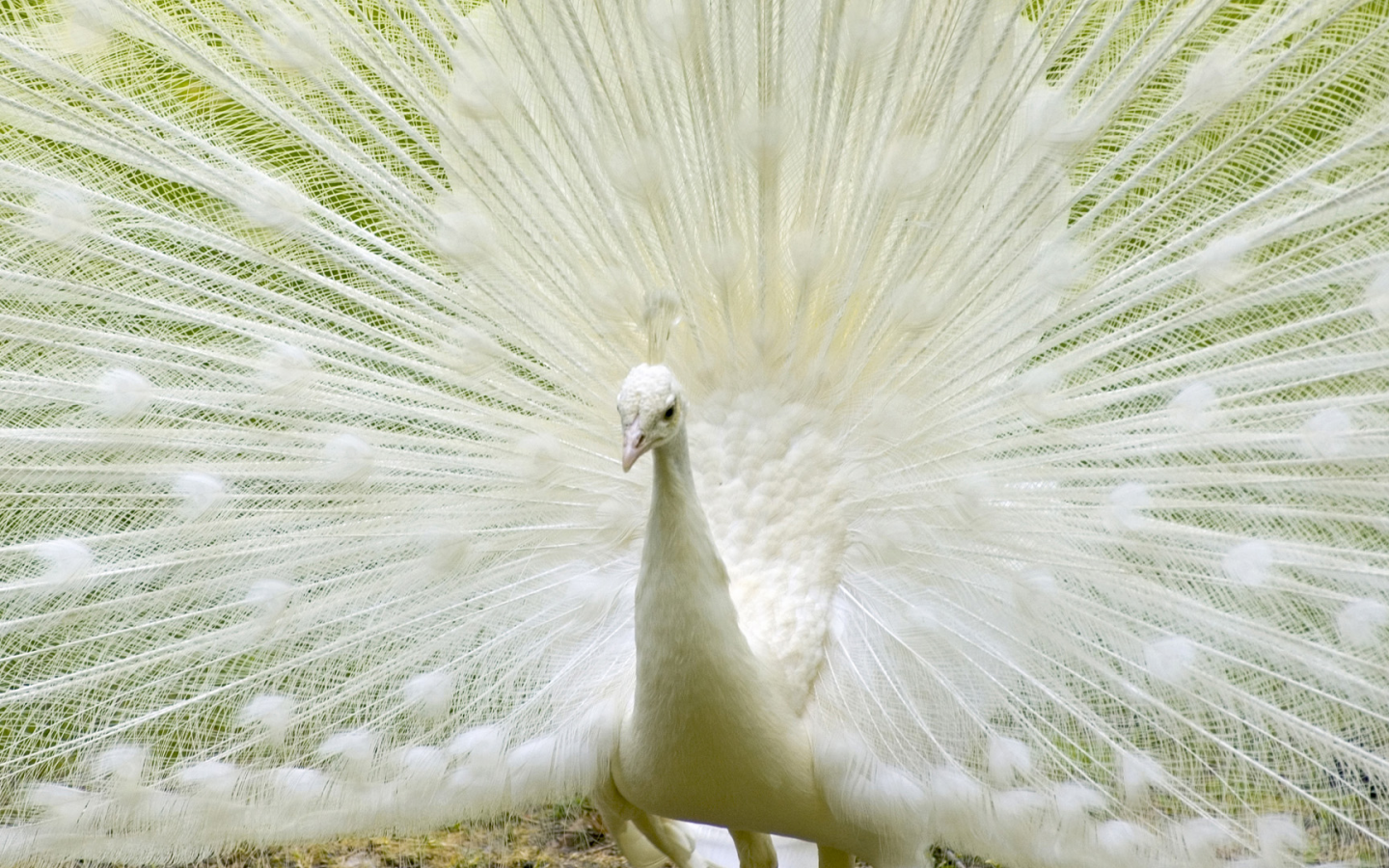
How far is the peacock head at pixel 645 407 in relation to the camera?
198 cm

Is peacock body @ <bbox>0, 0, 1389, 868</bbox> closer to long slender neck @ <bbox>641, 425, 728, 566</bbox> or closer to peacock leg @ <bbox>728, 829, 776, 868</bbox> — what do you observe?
long slender neck @ <bbox>641, 425, 728, 566</bbox>

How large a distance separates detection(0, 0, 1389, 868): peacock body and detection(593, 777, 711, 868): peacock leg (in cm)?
8

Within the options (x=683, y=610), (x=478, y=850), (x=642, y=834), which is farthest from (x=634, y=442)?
(x=478, y=850)

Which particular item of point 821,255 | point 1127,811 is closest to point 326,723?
point 821,255

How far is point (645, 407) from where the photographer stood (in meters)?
1.99

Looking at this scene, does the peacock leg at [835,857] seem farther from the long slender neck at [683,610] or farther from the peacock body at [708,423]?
the long slender neck at [683,610]

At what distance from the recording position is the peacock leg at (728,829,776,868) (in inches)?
115

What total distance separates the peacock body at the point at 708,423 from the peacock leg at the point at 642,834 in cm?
8

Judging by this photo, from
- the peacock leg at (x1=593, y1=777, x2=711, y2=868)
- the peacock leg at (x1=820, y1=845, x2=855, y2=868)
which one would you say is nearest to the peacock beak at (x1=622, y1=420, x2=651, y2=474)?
the peacock leg at (x1=593, y1=777, x2=711, y2=868)

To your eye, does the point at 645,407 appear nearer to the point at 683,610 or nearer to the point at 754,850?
the point at 683,610

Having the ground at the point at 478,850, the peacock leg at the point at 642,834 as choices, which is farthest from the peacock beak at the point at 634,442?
the ground at the point at 478,850

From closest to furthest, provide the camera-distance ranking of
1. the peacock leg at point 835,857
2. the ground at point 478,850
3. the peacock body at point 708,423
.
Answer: the peacock body at point 708,423 < the peacock leg at point 835,857 < the ground at point 478,850

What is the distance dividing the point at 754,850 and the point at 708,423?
0.93 m

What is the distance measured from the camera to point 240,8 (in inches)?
102
